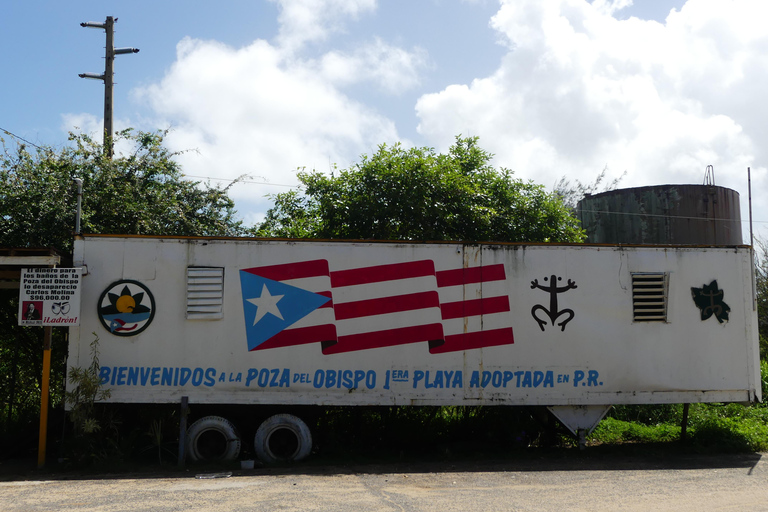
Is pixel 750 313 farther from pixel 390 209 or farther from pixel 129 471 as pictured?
pixel 129 471

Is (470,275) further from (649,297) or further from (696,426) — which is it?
(696,426)

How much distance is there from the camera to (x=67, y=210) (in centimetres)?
1377

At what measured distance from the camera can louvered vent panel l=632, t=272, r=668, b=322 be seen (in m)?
10.2

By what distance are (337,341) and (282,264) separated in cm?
145

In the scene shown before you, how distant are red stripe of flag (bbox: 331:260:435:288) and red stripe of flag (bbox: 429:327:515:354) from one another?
1082mm

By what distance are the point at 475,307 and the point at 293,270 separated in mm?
2880

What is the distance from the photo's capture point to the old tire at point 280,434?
9.64 meters

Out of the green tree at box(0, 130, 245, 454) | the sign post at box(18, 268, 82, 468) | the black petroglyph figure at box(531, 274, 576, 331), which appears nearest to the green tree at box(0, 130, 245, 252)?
the green tree at box(0, 130, 245, 454)

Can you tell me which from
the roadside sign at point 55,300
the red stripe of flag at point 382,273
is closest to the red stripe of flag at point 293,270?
the red stripe of flag at point 382,273

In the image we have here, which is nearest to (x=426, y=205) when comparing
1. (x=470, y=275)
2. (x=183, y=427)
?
(x=470, y=275)

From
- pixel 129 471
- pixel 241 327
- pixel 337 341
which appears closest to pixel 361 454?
pixel 337 341

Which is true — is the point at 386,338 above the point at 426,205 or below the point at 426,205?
below

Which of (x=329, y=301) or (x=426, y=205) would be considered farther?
(x=426, y=205)

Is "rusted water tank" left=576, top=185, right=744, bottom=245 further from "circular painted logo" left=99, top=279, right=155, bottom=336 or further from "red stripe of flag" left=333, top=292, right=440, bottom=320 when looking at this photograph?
"circular painted logo" left=99, top=279, right=155, bottom=336
